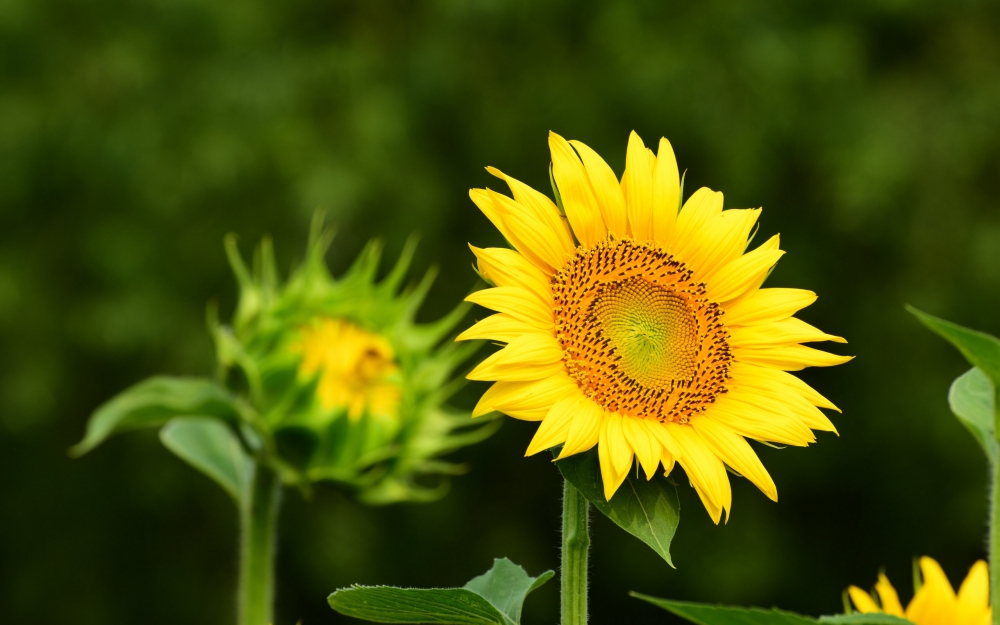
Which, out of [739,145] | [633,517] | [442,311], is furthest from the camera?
[442,311]

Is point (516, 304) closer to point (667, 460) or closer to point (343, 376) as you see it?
point (667, 460)

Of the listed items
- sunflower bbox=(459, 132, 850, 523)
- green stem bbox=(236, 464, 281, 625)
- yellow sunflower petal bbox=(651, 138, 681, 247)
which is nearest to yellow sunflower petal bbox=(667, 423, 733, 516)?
sunflower bbox=(459, 132, 850, 523)

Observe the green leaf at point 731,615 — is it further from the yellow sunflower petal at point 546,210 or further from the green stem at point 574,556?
the yellow sunflower petal at point 546,210

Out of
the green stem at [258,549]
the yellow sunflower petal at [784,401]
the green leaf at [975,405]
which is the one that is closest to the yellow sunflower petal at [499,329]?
the yellow sunflower petal at [784,401]

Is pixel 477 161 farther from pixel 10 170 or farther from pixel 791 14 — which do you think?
pixel 10 170

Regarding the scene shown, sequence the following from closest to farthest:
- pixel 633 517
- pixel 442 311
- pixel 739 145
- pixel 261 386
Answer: pixel 633 517, pixel 261 386, pixel 739 145, pixel 442 311

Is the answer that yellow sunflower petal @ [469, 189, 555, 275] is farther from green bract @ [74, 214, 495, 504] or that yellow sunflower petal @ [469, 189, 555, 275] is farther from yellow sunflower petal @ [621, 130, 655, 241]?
green bract @ [74, 214, 495, 504]

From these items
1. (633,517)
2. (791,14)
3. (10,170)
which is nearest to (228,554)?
(10,170)

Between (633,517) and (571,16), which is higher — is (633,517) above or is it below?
below
